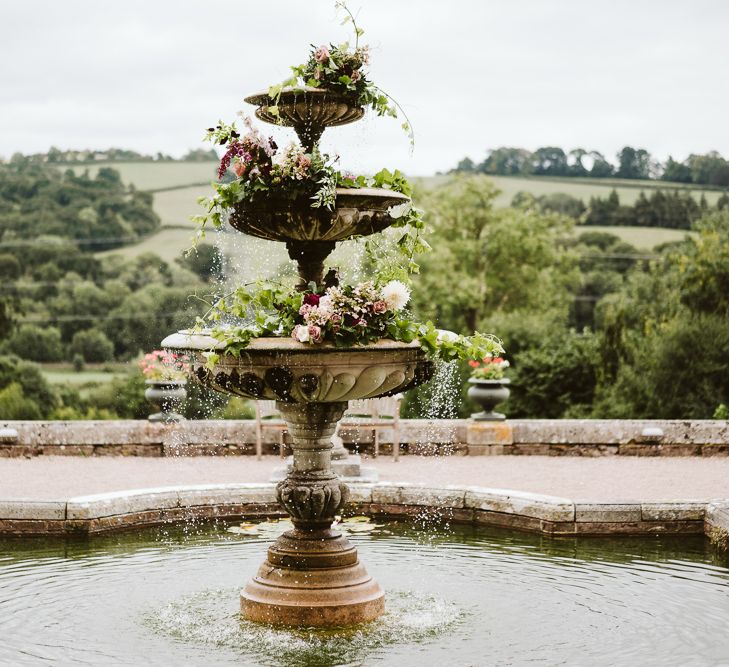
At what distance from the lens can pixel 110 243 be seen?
56.9 m

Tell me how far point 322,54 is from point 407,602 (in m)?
3.61

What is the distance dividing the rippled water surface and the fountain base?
133mm

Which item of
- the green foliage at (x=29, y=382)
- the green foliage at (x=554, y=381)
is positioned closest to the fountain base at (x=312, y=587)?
the green foliage at (x=554, y=381)

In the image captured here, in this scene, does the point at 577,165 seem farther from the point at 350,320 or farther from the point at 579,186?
the point at 350,320

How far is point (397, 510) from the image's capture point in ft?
36.2

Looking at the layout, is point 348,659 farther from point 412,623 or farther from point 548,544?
point 548,544

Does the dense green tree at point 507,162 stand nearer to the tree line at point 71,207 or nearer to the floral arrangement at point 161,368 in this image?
the tree line at point 71,207

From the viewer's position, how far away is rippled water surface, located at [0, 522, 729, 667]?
22.0 feet

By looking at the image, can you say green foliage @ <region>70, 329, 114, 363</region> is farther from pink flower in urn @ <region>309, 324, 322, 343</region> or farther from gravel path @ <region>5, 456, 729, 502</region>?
pink flower in urn @ <region>309, 324, 322, 343</region>

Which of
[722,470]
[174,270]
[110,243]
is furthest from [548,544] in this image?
[110,243]

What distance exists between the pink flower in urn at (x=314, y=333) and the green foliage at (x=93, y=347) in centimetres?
4492

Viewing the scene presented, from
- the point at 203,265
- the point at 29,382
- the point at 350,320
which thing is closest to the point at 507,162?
the point at 203,265

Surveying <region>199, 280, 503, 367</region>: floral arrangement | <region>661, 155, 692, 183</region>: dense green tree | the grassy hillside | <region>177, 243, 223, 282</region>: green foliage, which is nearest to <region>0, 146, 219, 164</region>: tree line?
<region>177, 243, 223, 282</region>: green foliage

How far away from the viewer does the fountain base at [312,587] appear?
23.9 ft
